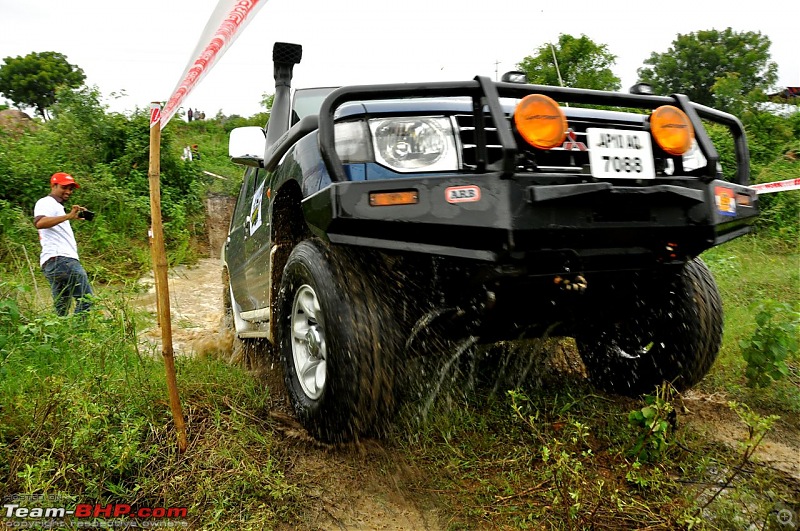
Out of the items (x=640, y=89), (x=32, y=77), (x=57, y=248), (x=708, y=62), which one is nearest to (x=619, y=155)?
(x=640, y=89)

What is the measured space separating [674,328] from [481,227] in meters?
1.26

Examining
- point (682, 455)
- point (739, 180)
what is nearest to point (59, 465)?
point (682, 455)

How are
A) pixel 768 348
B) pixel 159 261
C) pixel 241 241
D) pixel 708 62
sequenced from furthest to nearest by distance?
pixel 708 62
pixel 241 241
pixel 768 348
pixel 159 261

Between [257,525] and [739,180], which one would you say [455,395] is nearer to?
[257,525]

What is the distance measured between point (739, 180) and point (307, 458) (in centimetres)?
198

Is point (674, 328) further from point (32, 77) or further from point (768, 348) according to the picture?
point (32, 77)

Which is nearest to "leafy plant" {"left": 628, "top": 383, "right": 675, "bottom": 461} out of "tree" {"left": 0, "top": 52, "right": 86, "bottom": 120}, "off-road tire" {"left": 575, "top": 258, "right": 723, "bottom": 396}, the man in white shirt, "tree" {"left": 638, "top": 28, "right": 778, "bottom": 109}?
"off-road tire" {"left": 575, "top": 258, "right": 723, "bottom": 396}

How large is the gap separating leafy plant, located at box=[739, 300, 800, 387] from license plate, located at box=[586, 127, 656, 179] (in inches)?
66.7

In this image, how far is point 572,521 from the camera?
183 centimetres

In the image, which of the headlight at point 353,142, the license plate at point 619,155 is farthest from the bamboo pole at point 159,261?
the license plate at point 619,155

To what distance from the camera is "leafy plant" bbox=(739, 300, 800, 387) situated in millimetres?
3000

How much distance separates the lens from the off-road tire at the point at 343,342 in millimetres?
1929

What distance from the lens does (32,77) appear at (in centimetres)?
3909

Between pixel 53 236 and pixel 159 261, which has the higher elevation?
pixel 159 261
